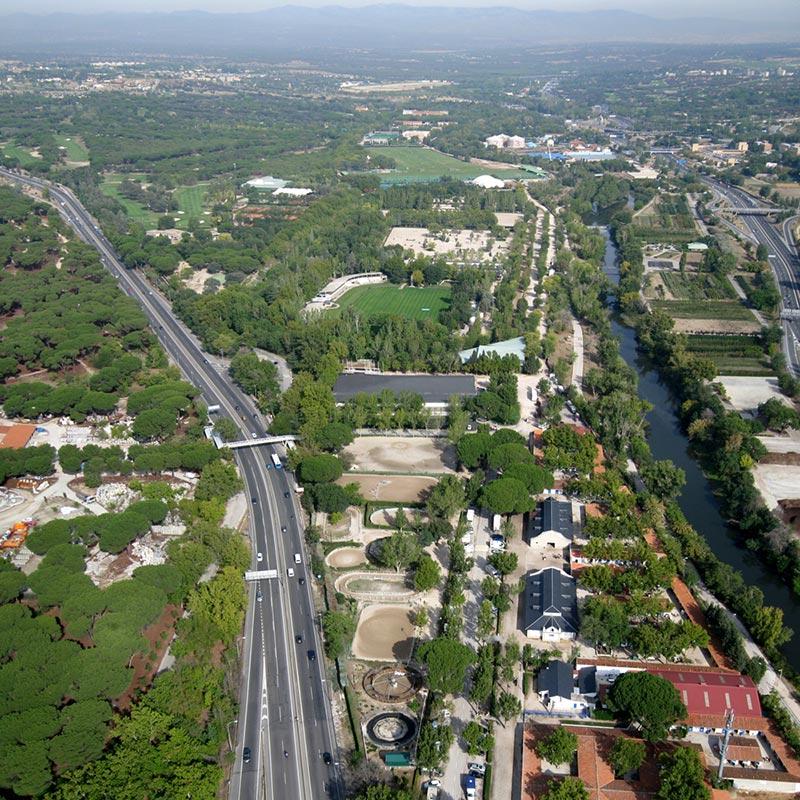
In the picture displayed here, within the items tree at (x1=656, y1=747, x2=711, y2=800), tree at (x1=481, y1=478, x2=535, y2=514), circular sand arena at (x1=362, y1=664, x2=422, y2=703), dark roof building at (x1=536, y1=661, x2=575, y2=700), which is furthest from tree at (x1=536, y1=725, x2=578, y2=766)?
tree at (x1=481, y1=478, x2=535, y2=514)

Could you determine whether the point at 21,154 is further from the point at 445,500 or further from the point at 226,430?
the point at 445,500

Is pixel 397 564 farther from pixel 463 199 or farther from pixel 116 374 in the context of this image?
pixel 463 199

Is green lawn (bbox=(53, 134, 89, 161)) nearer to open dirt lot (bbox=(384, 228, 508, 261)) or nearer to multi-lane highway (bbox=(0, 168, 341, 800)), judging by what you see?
open dirt lot (bbox=(384, 228, 508, 261))

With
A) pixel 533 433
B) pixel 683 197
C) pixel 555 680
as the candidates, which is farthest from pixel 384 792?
pixel 683 197

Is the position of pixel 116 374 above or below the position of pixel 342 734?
above

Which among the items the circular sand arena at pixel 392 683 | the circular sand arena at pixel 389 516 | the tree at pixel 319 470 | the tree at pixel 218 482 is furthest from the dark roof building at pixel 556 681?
the tree at pixel 218 482

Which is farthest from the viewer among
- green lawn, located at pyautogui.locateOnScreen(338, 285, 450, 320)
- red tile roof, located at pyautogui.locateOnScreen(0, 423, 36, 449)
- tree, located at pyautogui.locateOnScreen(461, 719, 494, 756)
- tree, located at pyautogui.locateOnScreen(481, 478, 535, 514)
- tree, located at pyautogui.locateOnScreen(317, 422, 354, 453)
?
green lawn, located at pyautogui.locateOnScreen(338, 285, 450, 320)
